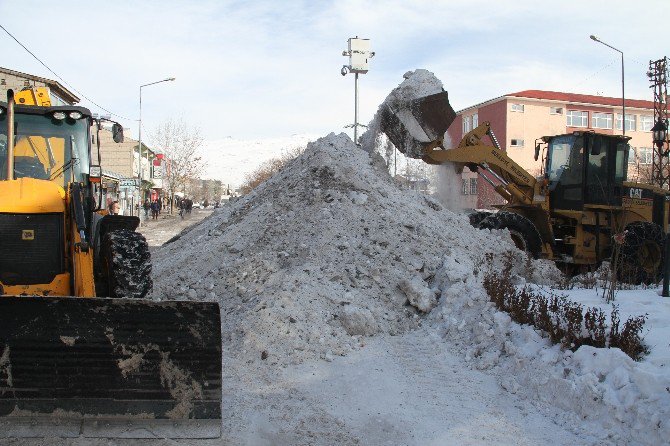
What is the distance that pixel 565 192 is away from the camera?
12.5 m

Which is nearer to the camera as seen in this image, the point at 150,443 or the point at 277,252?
the point at 150,443

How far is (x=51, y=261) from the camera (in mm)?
5688

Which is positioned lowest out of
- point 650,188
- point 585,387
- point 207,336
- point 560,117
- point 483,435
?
point 483,435

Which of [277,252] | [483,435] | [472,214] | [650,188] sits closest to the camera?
[483,435]

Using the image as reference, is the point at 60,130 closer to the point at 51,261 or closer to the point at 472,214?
the point at 51,261

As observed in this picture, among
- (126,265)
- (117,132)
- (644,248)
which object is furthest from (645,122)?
(126,265)

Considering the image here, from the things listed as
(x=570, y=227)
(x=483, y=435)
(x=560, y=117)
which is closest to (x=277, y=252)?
(x=483, y=435)

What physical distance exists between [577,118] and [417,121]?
4614 centimetres

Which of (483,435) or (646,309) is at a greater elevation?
(646,309)

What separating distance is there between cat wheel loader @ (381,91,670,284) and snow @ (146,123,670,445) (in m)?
1.28

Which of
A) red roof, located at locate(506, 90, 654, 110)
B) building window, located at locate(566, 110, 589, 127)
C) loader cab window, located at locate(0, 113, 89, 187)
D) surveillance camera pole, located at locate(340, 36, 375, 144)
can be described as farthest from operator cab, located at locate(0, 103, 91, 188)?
building window, located at locate(566, 110, 589, 127)

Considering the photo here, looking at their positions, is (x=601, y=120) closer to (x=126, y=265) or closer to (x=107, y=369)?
(x=126, y=265)

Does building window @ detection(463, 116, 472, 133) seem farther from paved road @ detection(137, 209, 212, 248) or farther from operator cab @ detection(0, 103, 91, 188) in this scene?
operator cab @ detection(0, 103, 91, 188)

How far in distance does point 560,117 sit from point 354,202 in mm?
47106
